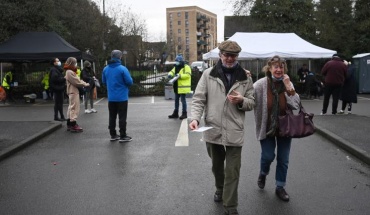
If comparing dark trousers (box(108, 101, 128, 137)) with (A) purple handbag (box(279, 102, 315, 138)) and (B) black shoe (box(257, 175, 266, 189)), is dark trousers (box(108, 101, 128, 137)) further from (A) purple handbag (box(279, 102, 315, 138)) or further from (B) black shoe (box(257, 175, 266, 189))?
(A) purple handbag (box(279, 102, 315, 138))

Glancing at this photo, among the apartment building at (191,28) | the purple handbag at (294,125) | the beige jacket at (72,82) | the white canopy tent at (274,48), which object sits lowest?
the purple handbag at (294,125)

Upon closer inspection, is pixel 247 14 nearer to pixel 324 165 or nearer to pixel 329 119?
pixel 329 119

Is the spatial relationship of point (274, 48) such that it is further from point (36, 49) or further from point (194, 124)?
point (194, 124)

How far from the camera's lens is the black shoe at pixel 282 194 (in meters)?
4.87

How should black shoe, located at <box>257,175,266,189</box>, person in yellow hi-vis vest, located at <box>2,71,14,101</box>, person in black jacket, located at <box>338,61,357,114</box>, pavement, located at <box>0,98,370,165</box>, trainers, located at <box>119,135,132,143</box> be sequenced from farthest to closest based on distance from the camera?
person in yellow hi-vis vest, located at <box>2,71,14,101</box>, person in black jacket, located at <box>338,61,357,114</box>, trainers, located at <box>119,135,132,143</box>, pavement, located at <box>0,98,370,165</box>, black shoe, located at <box>257,175,266,189</box>

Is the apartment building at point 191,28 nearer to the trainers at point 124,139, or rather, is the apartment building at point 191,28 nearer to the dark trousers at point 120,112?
the trainers at point 124,139

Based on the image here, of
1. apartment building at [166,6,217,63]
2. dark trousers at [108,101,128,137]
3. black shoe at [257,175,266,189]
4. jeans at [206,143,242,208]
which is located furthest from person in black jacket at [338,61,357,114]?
apartment building at [166,6,217,63]

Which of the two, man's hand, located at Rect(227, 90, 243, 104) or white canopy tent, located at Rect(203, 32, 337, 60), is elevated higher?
white canopy tent, located at Rect(203, 32, 337, 60)

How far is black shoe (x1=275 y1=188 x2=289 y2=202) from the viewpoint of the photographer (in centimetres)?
Result: 487

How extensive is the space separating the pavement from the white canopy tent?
8.12m

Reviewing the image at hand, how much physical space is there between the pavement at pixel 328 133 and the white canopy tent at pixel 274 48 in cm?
812

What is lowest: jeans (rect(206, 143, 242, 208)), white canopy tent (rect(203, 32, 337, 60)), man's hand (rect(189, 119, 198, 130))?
jeans (rect(206, 143, 242, 208))

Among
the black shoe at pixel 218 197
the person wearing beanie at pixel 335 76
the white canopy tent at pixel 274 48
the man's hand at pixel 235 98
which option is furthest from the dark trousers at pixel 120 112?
the white canopy tent at pixel 274 48

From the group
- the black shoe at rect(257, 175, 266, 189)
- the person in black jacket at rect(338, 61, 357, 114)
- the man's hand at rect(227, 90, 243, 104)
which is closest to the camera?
the man's hand at rect(227, 90, 243, 104)
